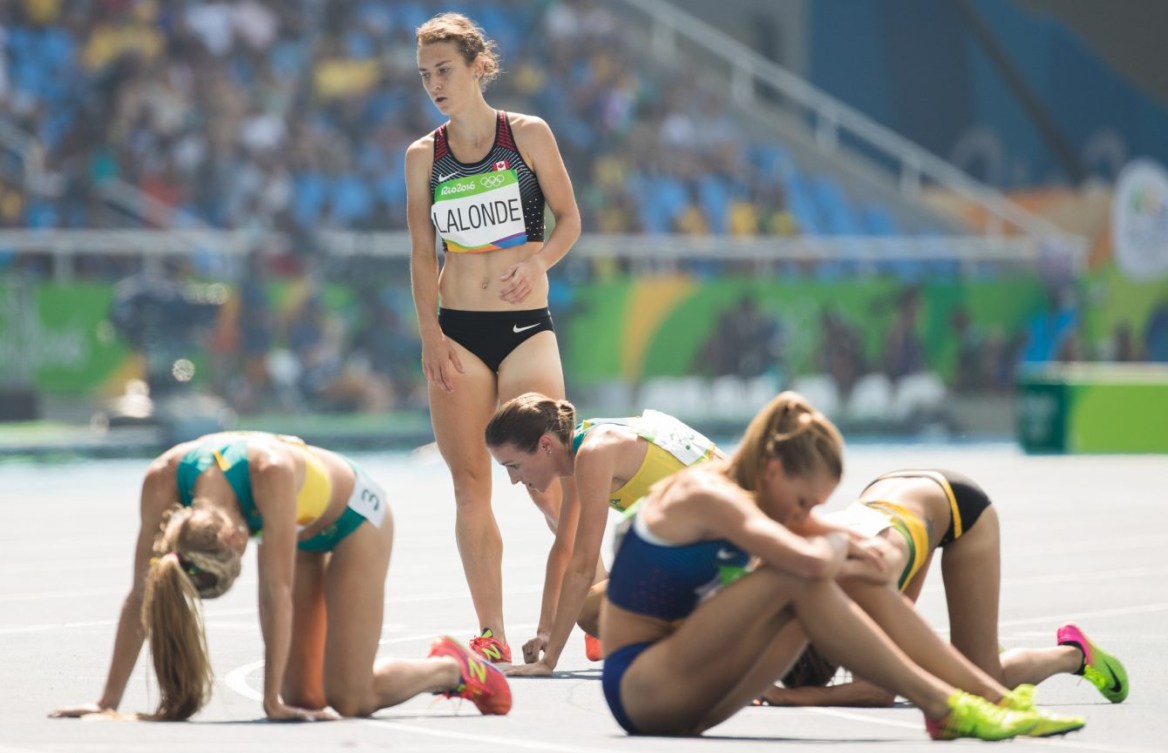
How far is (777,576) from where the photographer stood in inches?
234

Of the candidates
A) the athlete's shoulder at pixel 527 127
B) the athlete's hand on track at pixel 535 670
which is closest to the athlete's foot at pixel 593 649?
the athlete's hand on track at pixel 535 670

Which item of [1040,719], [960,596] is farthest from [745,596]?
Answer: [960,596]

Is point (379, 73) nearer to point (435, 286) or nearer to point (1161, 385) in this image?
point (1161, 385)

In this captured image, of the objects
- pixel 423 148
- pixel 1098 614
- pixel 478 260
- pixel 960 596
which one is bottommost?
pixel 1098 614

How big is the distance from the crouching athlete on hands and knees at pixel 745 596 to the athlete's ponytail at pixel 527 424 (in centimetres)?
131

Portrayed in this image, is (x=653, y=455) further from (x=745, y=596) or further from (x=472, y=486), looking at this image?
(x=745, y=596)

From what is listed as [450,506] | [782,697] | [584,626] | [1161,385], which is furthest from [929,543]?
[1161,385]

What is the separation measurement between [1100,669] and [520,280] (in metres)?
3.00

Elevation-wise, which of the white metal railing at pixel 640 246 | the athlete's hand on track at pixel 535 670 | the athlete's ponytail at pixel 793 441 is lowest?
the athlete's hand on track at pixel 535 670

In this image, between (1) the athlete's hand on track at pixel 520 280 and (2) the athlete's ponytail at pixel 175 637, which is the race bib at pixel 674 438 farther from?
(2) the athlete's ponytail at pixel 175 637

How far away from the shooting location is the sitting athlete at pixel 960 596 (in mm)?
6926

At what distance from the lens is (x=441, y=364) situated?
881 centimetres

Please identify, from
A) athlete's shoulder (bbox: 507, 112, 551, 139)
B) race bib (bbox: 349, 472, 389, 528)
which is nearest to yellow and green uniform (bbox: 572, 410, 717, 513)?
race bib (bbox: 349, 472, 389, 528)

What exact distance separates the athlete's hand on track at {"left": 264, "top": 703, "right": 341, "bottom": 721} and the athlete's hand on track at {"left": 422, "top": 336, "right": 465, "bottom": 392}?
2.55 metres
